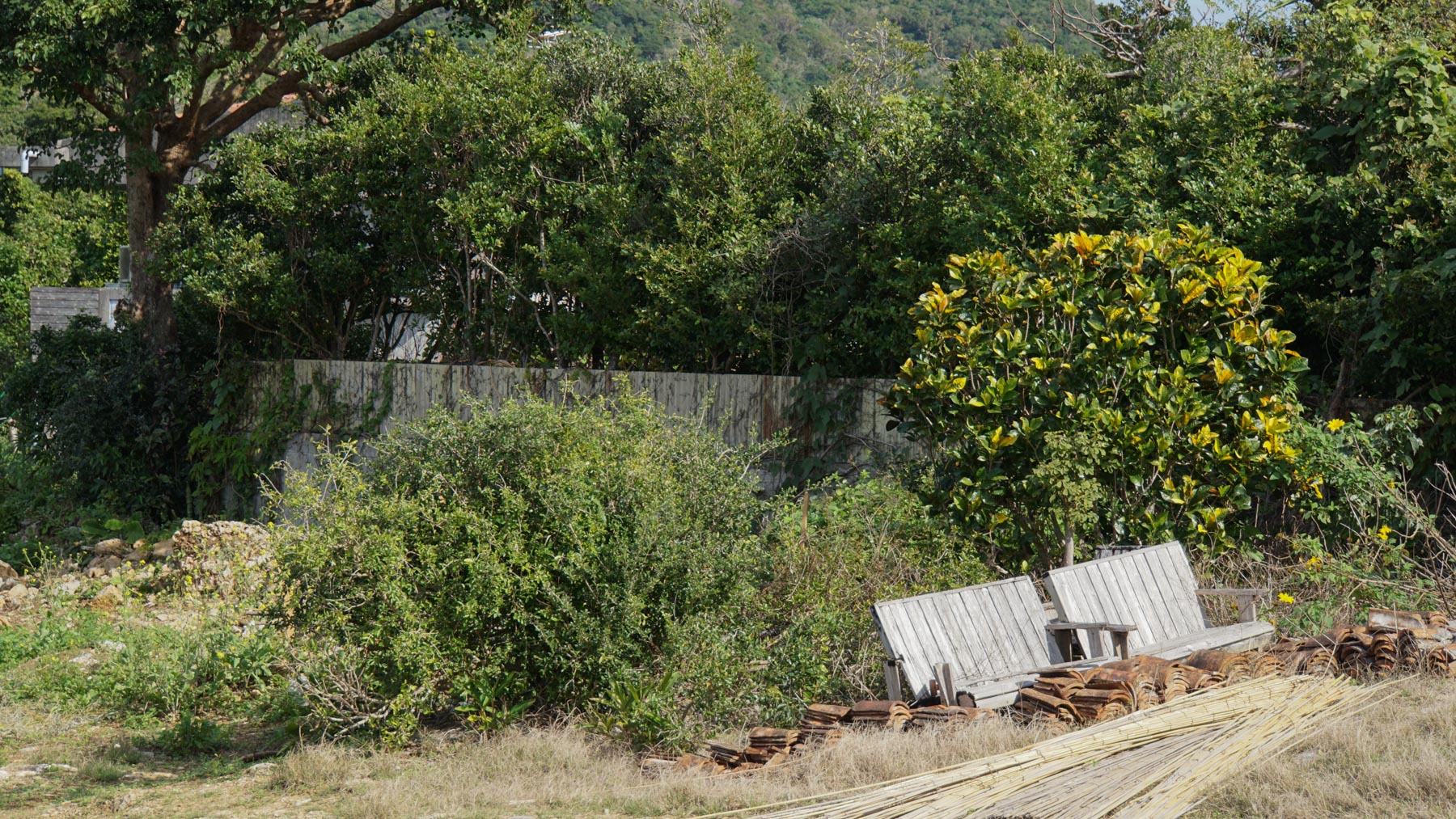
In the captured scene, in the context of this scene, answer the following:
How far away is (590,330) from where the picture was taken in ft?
39.3

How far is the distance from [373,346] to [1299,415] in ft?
33.6

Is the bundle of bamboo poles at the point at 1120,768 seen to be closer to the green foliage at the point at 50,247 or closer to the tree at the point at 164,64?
the tree at the point at 164,64

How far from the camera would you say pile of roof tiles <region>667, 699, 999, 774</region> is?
590cm

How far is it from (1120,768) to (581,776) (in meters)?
2.48

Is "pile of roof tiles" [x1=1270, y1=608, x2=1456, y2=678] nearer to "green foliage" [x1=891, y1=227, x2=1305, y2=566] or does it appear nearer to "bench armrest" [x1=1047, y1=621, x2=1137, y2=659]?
"bench armrest" [x1=1047, y1=621, x2=1137, y2=659]

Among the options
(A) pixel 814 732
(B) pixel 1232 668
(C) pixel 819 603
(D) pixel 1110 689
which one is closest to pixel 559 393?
(C) pixel 819 603

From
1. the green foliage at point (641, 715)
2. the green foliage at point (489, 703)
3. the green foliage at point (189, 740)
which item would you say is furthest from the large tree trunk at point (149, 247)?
the green foliage at point (641, 715)

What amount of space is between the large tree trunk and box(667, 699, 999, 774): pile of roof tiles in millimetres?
11470

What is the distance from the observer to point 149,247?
14.8 meters

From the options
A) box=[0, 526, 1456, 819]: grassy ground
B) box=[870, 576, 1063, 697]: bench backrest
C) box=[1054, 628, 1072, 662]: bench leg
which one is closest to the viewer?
box=[0, 526, 1456, 819]: grassy ground

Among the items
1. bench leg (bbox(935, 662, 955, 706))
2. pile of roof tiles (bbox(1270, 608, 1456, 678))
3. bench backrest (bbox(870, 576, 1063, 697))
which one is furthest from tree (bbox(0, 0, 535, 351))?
pile of roof tiles (bbox(1270, 608, 1456, 678))

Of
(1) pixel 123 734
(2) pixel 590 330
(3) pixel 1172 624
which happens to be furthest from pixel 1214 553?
(1) pixel 123 734

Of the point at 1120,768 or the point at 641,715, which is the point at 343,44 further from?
the point at 1120,768

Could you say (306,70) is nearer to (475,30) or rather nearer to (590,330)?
(475,30)
